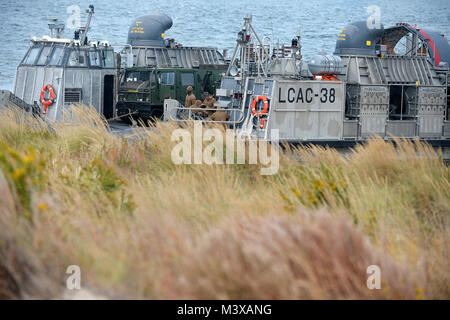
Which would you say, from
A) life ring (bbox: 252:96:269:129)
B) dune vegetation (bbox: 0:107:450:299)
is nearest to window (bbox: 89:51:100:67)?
life ring (bbox: 252:96:269:129)

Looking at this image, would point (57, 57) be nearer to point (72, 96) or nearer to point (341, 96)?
point (72, 96)

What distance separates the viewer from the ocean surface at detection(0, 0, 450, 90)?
7538cm

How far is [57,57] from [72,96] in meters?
1.18

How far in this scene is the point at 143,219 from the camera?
565 cm

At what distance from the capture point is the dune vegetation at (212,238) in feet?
14.8

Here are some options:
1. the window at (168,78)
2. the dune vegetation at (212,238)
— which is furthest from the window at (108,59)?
the dune vegetation at (212,238)

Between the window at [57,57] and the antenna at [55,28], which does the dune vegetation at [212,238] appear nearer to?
the window at [57,57]

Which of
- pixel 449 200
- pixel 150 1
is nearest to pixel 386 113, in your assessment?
pixel 449 200

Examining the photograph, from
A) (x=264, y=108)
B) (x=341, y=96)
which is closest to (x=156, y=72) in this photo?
(x=264, y=108)

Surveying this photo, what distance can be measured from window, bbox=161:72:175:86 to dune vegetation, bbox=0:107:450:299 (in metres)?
12.6

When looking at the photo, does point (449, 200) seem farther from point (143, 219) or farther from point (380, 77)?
point (380, 77)

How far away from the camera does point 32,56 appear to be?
58.6 feet

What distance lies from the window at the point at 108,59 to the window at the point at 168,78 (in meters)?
2.16
